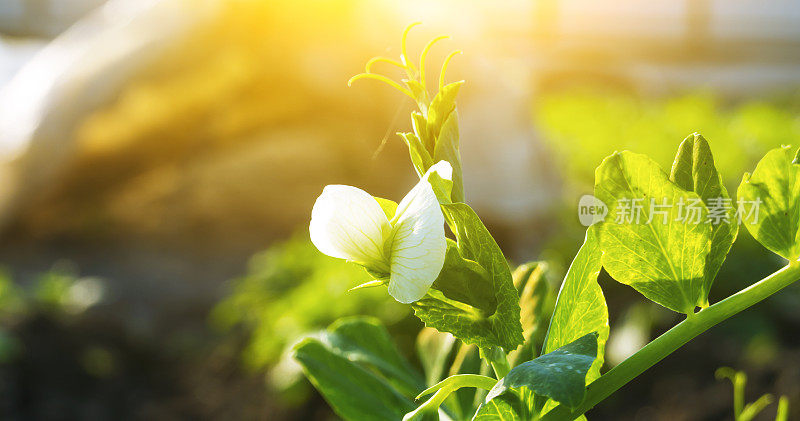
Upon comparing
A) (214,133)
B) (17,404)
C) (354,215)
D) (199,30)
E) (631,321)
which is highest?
(199,30)

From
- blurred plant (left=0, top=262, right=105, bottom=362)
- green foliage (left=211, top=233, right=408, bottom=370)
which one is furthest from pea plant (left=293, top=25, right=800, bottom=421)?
blurred plant (left=0, top=262, right=105, bottom=362)

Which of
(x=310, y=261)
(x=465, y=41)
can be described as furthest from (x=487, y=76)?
(x=310, y=261)

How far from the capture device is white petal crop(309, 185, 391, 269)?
0.17 m

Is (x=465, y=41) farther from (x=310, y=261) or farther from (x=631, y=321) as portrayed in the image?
(x=631, y=321)

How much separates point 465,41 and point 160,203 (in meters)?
1.63

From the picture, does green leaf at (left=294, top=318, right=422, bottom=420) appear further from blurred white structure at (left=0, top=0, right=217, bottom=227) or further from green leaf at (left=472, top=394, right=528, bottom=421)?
blurred white structure at (left=0, top=0, right=217, bottom=227)

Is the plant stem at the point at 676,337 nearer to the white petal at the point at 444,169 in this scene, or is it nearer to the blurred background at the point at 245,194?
the white petal at the point at 444,169

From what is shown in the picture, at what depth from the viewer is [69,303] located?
2021 millimetres

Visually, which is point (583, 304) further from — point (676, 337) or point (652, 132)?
point (652, 132)

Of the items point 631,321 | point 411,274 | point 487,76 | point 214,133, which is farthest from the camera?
point 214,133

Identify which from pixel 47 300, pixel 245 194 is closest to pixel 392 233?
pixel 47 300

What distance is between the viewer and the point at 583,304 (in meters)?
0.19

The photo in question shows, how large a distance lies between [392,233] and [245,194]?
331cm

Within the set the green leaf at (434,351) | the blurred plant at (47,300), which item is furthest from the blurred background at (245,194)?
the green leaf at (434,351)
